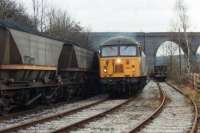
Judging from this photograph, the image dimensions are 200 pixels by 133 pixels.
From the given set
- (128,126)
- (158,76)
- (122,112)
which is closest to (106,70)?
(122,112)

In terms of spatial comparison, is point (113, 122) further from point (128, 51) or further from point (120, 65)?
point (128, 51)

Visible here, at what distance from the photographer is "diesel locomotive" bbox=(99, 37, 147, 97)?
26.4 metres

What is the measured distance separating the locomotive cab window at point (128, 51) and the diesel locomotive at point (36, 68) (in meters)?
2.35

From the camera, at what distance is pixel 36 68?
19.4m

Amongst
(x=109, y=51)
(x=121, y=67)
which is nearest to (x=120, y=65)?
(x=121, y=67)

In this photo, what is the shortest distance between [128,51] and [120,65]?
0.98 metres

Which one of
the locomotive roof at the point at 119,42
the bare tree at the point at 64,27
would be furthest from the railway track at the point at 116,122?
the bare tree at the point at 64,27

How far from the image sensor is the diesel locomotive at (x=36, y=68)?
16886 millimetres

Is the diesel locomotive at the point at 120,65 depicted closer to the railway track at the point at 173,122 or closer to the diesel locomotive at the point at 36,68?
the diesel locomotive at the point at 36,68

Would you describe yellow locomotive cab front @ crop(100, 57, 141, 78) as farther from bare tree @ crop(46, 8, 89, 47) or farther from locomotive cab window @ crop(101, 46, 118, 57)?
bare tree @ crop(46, 8, 89, 47)

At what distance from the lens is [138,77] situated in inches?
1051

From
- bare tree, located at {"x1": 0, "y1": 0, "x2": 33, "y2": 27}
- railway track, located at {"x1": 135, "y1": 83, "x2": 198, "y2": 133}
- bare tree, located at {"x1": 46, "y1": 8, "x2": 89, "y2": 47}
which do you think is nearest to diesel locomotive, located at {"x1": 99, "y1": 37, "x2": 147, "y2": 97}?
railway track, located at {"x1": 135, "y1": 83, "x2": 198, "y2": 133}

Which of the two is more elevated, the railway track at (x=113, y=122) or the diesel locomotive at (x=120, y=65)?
the diesel locomotive at (x=120, y=65)

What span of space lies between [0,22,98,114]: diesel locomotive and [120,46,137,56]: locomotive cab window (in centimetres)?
235
